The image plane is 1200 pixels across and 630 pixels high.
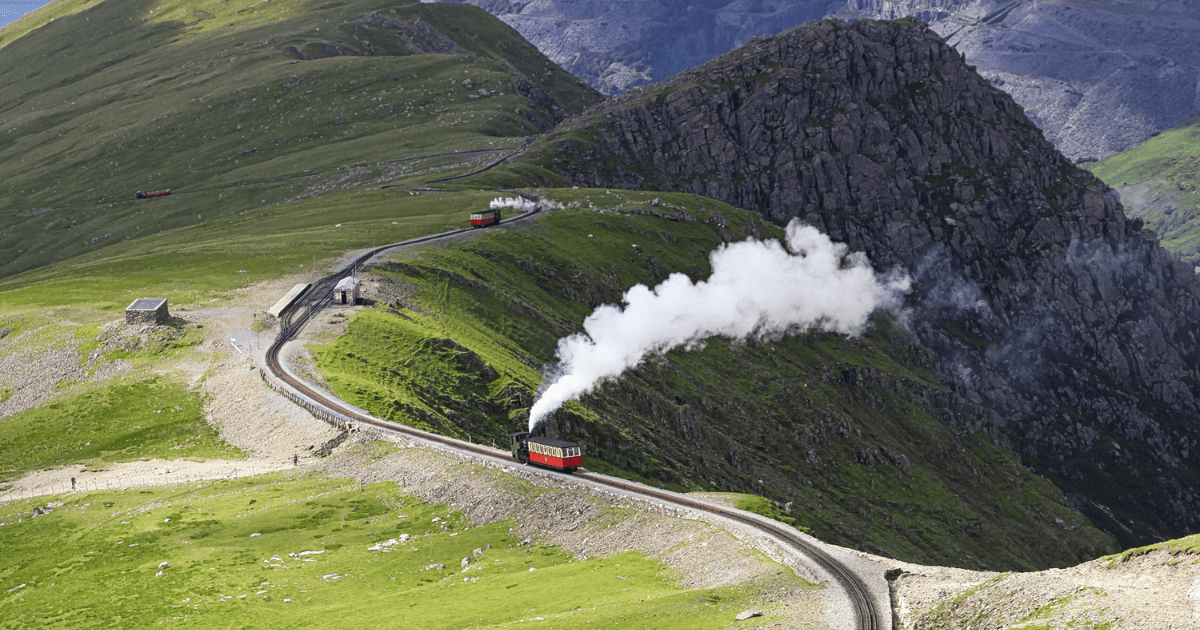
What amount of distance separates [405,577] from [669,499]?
21.4 m

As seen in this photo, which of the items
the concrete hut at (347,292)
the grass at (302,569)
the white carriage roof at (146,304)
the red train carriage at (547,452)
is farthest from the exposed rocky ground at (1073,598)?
the concrete hut at (347,292)

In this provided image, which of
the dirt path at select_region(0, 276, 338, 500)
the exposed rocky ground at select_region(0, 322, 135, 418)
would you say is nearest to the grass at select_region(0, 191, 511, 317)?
the exposed rocky ground at select_region(0, 322, 135, 418)

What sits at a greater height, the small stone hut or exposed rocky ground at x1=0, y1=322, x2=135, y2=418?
the small stone hut

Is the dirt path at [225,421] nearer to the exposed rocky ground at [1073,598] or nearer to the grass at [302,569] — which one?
the grass at [302,569]

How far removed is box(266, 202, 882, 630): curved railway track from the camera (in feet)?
194

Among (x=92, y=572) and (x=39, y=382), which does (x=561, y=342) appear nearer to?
(x=39, y=382)

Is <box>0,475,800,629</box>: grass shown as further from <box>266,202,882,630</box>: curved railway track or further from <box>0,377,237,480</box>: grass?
<box>0,377,237,480</box>: grass

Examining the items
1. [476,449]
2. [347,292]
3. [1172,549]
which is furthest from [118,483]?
[1172,549]

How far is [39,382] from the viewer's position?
11025 cm

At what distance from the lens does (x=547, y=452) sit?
281ft

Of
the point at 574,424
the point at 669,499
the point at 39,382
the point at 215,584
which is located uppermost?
the point at 39,382

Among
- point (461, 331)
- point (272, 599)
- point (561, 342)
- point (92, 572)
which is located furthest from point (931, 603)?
point (561, 342)

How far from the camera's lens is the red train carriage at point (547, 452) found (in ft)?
278

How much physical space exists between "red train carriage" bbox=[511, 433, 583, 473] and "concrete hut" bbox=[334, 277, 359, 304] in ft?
203
